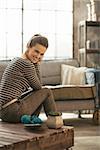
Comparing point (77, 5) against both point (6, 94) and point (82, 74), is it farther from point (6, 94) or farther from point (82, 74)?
point (6, 94)

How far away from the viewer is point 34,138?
2000 millimetres

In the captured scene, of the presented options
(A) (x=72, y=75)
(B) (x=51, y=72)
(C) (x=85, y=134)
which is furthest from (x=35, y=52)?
(B) (x=51, y=72)

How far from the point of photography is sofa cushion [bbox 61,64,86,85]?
4617 mm

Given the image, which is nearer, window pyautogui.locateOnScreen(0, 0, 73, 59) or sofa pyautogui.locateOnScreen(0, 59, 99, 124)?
sofa pyautogui.locateOnScreen(0, 59, 99, 124)

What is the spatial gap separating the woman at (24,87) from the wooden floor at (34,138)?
0.94 ft

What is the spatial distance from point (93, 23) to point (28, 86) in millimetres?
2984

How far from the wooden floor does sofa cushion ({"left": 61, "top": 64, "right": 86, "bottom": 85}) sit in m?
2.29

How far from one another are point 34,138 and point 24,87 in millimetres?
858

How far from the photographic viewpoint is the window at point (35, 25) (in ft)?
18.5

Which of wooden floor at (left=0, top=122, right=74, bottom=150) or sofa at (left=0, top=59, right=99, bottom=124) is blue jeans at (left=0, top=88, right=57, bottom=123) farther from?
sofa at (left=0, top=59, right=99, bottom=124)

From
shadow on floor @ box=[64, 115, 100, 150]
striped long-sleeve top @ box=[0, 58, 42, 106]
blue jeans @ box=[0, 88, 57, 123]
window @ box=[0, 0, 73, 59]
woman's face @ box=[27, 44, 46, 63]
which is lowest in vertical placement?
shadow on floor @ box=[64, 115, 100, 150]

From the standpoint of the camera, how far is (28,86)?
9.34 feet

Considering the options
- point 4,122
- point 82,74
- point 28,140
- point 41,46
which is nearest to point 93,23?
→ point 82,74

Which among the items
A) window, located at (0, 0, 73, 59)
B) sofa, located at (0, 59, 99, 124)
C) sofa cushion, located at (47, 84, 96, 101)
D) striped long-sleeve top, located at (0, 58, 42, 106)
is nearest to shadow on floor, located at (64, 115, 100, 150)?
sofa, located at (0, 59, 99, 124)
